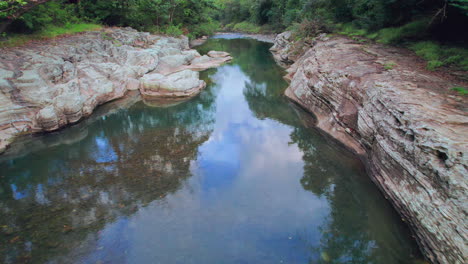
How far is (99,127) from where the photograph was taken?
11641 mm

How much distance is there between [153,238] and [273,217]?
300 cm

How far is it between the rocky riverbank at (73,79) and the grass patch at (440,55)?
11680 mm

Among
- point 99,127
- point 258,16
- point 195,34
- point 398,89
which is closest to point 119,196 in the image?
point 99,127

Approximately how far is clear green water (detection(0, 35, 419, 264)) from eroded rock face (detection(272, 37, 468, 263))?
0.64 metres

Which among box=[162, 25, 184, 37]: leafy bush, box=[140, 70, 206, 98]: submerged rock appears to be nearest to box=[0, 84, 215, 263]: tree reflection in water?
box=[140, 70, 206, 98]: submerged rock

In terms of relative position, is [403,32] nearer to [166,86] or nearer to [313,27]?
[313,27]

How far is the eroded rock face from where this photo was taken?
16.0 ft

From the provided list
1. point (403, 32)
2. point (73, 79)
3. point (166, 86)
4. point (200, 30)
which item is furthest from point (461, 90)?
point (200, 30)

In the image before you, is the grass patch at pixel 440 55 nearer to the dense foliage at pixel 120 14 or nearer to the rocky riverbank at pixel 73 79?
the rocky riverbank at pixel 73 79

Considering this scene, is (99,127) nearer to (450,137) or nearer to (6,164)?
(6,164)

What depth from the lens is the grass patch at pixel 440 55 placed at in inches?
376

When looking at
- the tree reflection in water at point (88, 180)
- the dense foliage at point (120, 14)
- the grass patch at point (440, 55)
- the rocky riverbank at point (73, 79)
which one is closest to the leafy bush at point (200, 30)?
the dense foliage at point (120, 14)

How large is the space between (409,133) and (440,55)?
6635 millimetres

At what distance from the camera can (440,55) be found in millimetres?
10484
